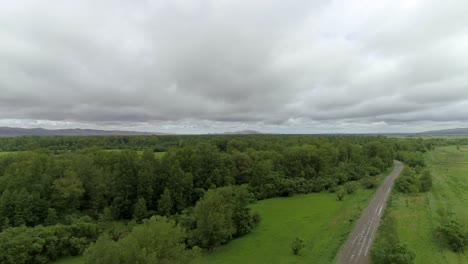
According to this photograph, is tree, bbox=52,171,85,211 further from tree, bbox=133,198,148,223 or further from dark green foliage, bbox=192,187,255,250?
dark green foliage, bbox=192,187,255,250

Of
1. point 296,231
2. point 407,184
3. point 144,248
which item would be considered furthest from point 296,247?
point 407,184

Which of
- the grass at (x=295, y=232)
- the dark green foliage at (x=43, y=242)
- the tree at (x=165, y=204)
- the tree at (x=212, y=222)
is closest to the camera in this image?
the dark green foliage at (x=43, y=242)

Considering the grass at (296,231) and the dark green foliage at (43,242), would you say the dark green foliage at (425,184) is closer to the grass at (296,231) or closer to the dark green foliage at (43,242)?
the grass at (296,231)

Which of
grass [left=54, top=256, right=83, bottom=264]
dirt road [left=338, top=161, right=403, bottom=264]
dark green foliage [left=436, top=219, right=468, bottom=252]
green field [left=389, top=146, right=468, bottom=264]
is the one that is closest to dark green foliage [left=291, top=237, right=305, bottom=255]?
dirt road [left=338, top=161, right=403, bottom=264]

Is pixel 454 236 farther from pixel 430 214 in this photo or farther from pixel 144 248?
pixel 144 248

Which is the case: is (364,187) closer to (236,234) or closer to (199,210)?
(236,234)

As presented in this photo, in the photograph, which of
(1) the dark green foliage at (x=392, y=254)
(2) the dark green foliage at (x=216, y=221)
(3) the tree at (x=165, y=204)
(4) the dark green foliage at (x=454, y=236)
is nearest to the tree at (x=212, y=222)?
(2) the dark green foliage at (x=216, y=221)
